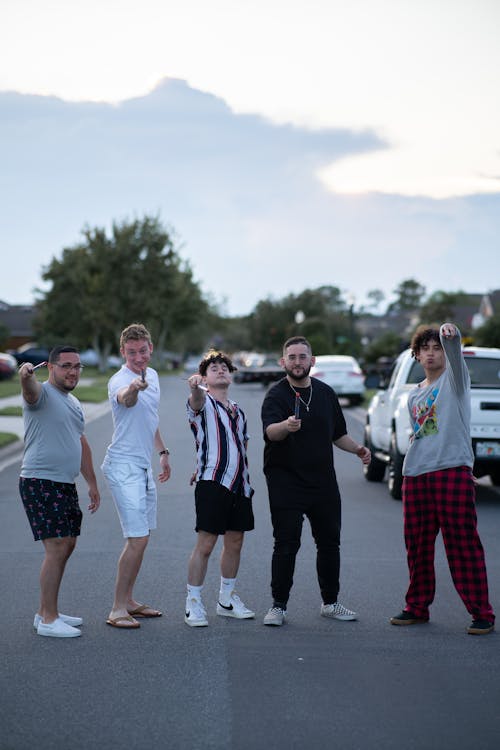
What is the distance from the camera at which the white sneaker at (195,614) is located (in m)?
6.57

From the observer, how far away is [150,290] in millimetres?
68750

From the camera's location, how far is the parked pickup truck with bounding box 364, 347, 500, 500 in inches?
481

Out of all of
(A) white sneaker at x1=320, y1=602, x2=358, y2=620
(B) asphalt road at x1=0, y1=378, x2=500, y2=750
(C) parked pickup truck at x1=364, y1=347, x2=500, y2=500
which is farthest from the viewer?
(C) parked pickup truck at x1=364, y1=347, x2=500, y2=500

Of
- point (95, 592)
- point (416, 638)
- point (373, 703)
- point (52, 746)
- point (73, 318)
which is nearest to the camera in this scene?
point (52, 746)

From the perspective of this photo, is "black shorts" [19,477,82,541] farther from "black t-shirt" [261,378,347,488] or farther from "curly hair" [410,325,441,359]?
"curly hair" [410,325,441,359]

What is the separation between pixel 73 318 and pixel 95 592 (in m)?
72.6

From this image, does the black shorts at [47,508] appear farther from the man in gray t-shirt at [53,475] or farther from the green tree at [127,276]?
the green tree at [127,276]

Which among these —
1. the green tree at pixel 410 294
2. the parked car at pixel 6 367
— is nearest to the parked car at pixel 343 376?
the parked car at pixel 6 367

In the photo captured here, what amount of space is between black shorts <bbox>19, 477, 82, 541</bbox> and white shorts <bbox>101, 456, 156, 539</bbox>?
0.31 m

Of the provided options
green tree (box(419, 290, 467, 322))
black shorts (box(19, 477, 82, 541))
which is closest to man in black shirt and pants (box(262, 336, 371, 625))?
black shorts (box(19, 477, 82, 541))

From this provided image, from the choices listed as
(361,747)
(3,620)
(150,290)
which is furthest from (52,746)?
(150,290)

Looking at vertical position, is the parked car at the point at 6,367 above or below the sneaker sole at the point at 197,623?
above

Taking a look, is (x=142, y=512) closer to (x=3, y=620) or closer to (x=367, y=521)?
(x=3, y=620)

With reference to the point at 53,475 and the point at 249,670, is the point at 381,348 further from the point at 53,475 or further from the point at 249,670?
the point at 249,670
